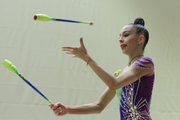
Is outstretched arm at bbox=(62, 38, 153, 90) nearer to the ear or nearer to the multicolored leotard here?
the multicolored leotard

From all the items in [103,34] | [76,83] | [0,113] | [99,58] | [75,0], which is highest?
[75,0]

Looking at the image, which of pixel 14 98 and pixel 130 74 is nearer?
pixel 130 74

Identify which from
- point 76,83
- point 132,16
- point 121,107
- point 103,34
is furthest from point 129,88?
point 132,16

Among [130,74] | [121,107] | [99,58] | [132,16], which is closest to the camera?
[130,74]

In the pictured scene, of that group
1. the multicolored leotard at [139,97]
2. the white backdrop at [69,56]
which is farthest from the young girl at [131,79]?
the white backdrop at [69,56]

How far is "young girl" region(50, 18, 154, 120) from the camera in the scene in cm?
135

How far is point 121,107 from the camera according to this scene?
151cm

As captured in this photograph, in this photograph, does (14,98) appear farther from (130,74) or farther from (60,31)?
(130,74)

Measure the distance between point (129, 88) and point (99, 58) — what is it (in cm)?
115

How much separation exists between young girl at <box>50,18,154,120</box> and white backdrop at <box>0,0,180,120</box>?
0.87 meters

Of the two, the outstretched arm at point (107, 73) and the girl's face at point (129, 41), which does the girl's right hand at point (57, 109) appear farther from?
the girl's face at point (129, 41)

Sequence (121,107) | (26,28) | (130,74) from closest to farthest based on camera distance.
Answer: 1. (130,74)
2. (121,107)
3. (26,28)

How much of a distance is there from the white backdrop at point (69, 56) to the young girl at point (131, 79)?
2.86 ft

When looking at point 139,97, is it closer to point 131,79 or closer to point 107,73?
point 131,79
